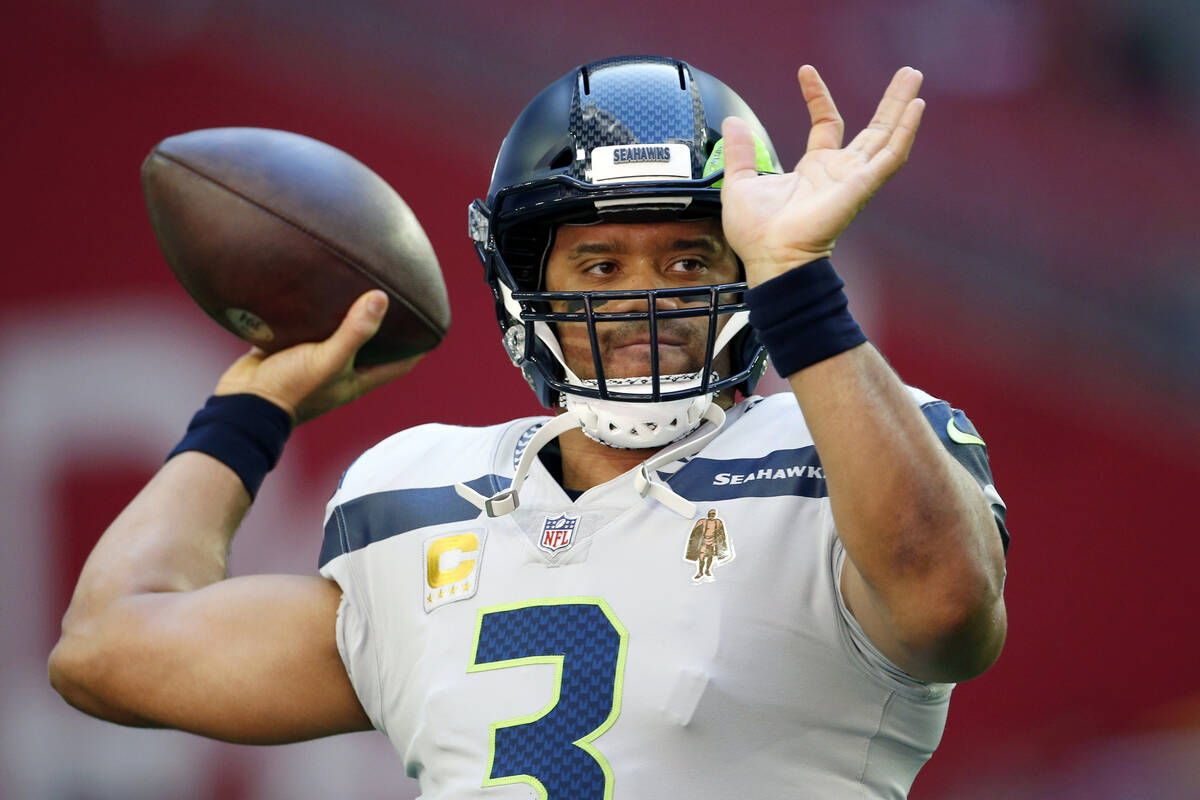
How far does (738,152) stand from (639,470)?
39cm

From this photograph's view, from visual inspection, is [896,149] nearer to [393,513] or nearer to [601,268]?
[601,268]

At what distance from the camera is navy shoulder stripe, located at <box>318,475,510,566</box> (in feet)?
5.45

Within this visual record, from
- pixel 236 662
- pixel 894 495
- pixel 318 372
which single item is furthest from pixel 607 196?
pixel 236 662

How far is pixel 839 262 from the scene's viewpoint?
3188 mm

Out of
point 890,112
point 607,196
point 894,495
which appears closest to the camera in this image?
point 894,495

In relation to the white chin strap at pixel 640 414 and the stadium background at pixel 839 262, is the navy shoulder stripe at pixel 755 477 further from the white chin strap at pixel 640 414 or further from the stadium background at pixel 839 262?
the stadium background at pixel 839 262

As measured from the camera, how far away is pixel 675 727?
1.38 metres

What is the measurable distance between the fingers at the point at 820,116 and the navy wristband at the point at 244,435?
91 cm

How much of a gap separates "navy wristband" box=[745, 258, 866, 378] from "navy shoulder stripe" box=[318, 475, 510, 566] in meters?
0.53

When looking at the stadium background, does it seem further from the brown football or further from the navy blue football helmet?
the navy blue football helmet

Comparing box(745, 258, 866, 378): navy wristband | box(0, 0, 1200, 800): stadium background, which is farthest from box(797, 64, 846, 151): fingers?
box(0, 0, 1200, 800): stadium background

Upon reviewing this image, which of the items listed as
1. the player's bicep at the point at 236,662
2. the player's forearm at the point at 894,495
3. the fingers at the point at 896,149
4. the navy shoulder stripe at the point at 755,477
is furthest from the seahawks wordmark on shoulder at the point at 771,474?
the player's bicep at the point at 236,662

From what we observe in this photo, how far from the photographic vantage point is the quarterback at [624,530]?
1.25 meters

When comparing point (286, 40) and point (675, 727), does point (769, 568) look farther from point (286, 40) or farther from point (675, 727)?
point (286, 40)
